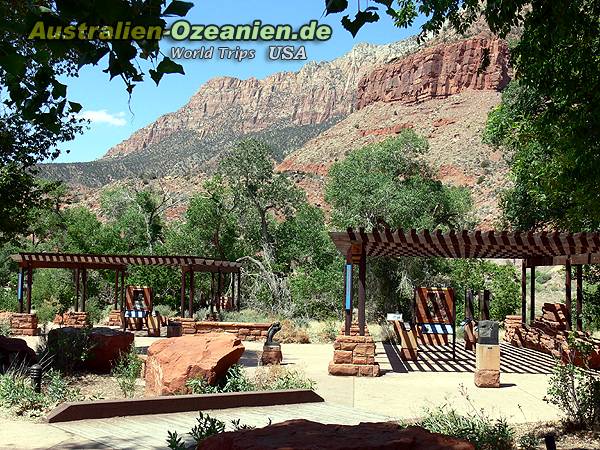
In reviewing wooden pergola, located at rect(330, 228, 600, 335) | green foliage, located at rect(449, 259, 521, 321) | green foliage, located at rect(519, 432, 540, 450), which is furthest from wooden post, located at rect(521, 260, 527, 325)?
green foliage, located at rect(519, 432, 540, 450)

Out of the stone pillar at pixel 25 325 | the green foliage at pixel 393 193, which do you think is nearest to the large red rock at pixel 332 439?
the stone pillar at pixel 25 325

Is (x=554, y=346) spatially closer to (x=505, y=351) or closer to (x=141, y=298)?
(x=505, y=351)

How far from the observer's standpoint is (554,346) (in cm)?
1562

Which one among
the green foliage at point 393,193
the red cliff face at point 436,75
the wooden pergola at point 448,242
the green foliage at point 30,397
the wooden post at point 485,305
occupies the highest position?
the red cliff face at point 436,75

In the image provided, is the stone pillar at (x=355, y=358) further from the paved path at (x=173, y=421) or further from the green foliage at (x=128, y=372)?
the green foliage at (x=128, y=372)

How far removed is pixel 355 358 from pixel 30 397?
603 centimetres

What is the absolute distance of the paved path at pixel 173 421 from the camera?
6621 mm

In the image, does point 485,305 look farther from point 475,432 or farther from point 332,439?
point 332,439

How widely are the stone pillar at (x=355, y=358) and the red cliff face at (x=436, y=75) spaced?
2995 inches

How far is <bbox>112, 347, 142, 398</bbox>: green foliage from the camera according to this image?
918 centimetres

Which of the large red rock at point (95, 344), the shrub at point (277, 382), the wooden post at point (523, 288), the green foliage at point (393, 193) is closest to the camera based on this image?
the shrub at point (277, 382)

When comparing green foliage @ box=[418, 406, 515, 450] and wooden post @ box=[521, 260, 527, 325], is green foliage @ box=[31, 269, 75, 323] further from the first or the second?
green foliage @ box=[418, 406, 515, 450]

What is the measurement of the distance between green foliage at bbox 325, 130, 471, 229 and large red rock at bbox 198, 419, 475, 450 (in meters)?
23.7

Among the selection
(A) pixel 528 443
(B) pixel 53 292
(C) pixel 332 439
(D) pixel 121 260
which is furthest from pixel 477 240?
(B) pixel 53 292
